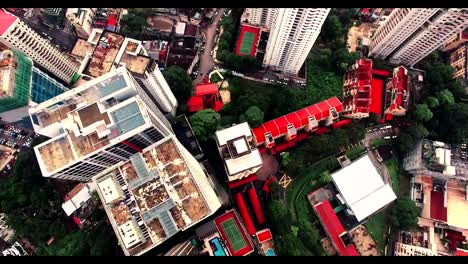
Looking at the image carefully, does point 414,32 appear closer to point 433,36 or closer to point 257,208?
point 433,36

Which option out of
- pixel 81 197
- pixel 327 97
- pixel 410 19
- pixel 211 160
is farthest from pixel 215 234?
pixel 410 19

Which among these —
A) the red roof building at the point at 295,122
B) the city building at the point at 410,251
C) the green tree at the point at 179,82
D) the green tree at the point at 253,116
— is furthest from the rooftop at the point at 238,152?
the city building at the point at 410,251

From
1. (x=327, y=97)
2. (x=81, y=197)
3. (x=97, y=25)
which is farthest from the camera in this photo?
(x=97, y=25)

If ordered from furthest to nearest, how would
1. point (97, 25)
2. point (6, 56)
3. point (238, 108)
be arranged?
point (97, 25), point (238, 108), point (6, 56)

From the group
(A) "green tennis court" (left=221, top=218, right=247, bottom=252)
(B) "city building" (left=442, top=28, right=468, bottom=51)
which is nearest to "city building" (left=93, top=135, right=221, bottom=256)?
(A) "green tennis court" (left=221, top=218, right=247, bottom=252)

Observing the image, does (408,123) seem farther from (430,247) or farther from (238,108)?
(238,108)

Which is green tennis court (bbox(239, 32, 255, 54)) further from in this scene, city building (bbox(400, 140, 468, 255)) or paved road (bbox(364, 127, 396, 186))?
city building (bbox(400, 140, 468, 255))
